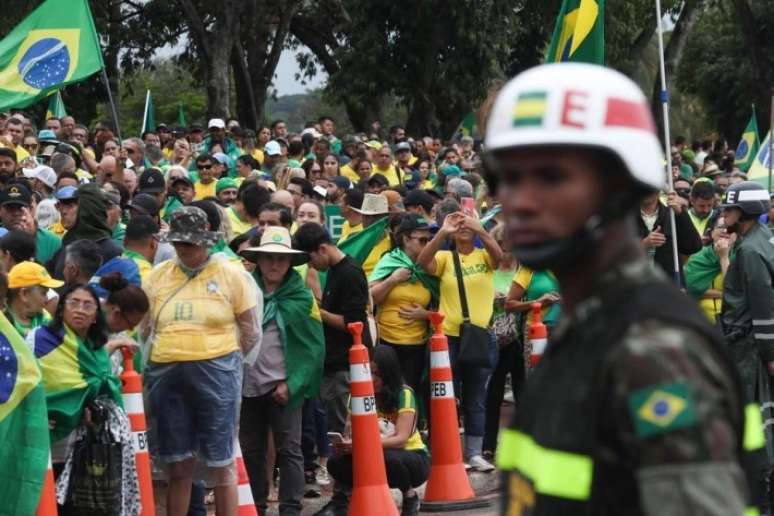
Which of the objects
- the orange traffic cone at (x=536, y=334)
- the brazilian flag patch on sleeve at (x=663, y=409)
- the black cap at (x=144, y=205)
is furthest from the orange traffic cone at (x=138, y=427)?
the brazilian flag patch on sleeve at (x=663, y=409)

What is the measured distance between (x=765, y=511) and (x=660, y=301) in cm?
776

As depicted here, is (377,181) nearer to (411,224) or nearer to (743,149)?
(411,224)

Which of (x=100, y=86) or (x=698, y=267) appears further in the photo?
(x=100, y=86)

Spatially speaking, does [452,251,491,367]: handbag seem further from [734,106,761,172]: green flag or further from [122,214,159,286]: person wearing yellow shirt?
[734,106,761,172]: green flag

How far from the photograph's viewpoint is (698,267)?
1244cm

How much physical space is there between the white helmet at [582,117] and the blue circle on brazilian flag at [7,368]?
518 cm

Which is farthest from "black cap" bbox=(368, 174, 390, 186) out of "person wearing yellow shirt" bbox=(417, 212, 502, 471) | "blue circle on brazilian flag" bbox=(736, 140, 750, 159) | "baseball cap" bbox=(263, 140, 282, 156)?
"blue circle on brazilian flag" bbox=(736, 140, 750, 159)

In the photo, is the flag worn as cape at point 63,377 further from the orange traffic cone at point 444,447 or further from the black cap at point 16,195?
the black cap at point 16,195

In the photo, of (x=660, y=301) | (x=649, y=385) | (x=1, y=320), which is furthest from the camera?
(x=1, y=320)

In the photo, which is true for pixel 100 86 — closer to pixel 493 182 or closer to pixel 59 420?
pixel 59 420

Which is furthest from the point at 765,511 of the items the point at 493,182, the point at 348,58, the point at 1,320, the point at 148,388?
the point at 348,58

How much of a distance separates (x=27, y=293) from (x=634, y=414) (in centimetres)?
642

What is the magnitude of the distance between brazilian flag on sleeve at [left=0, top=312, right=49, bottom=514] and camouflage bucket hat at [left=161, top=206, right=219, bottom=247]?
4.76ft

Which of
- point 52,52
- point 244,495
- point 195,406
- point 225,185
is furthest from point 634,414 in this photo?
point 52,52
